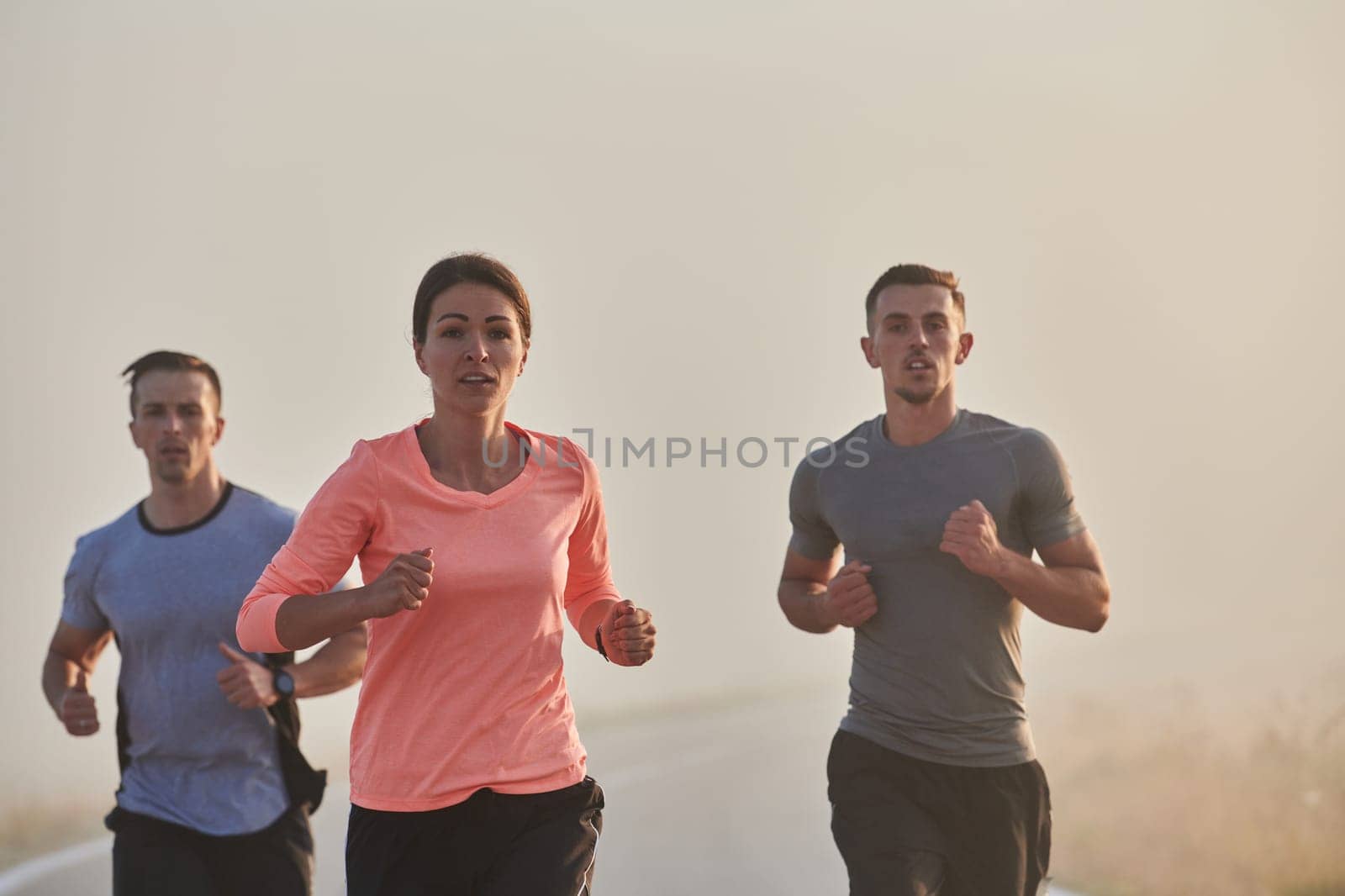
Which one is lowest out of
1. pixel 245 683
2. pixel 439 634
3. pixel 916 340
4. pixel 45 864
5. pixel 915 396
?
pixel 45 864

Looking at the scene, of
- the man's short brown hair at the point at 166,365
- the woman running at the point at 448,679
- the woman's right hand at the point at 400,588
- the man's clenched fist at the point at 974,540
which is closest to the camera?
the woman's right hand at the point at 400,588

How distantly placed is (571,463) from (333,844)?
294cm

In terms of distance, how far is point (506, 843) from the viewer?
2135mm

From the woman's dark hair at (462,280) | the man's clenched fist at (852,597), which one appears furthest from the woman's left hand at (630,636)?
the man's clenched fist at (852,597)

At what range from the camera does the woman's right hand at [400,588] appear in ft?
6.43

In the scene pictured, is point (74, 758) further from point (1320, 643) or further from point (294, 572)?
point (1320, 643)

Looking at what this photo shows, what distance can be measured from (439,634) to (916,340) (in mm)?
1295

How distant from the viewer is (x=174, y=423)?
131 inches

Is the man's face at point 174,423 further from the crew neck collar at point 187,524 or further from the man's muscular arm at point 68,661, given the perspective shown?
the man's muscular arm at point 68,661

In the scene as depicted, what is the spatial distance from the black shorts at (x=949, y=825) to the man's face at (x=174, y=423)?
1662 millimetres

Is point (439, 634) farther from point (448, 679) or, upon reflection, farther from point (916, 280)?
point (916, 280)

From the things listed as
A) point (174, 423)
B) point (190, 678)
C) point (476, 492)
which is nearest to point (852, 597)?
point (476, 492)

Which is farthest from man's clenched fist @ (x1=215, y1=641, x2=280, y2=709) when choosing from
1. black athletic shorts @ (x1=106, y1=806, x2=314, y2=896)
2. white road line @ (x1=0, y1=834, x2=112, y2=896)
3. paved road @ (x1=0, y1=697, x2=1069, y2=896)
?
white road line @ (x1=0, y1=834, x2=112, y2=896)

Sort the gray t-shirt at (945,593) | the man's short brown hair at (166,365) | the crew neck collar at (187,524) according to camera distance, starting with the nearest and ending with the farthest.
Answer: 1. the gray t-shirt at (945,593)
2. the crew neck collar at (187,524)
3. the man's short brown hair at (166,365)
